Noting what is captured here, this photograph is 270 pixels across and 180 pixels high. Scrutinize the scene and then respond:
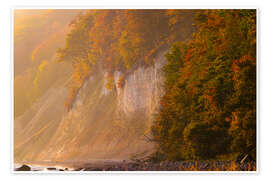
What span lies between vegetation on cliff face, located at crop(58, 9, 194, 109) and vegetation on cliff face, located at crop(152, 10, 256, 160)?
38 cm

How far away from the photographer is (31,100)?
249 inches

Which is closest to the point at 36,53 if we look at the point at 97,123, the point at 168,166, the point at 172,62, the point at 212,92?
the point at 97,123

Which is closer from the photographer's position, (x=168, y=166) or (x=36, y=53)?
(x=168, y=166)

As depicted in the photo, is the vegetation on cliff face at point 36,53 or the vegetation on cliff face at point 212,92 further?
the vegetation on cliff face at point 36,53

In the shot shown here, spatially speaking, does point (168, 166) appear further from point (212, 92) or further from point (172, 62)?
point (172, 62)

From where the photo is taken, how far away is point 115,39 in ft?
20.8

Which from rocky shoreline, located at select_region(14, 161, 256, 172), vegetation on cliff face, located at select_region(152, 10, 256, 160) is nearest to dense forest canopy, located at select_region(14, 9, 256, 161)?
vegetation on cliff face, located at select_region(152, 10, 256, 160)

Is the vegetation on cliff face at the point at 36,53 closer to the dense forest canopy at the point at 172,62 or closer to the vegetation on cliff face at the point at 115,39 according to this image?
the dense forest canopy at the point at 172,62

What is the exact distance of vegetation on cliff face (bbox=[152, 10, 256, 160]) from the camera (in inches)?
228

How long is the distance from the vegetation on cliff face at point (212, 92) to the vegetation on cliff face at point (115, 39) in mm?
382

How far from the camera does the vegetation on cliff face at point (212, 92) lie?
228 inches

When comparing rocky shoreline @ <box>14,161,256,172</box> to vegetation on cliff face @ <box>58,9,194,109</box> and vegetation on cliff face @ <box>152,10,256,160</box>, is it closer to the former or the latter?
vegetation on cliff face @ <box>152,10,256,160</box>

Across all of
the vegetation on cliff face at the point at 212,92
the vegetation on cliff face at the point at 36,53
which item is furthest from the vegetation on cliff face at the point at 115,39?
the vegetation on cliff face at the point at 212,92

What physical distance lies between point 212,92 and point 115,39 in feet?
6.45
